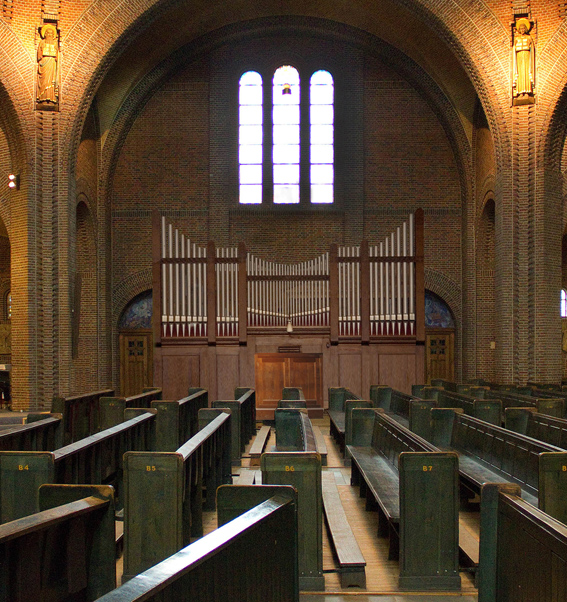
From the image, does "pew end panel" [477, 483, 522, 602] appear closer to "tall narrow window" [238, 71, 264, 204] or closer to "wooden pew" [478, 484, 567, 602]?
"wooden pew" [478, 484, 567, 602]

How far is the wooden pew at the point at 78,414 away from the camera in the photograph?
10.1m

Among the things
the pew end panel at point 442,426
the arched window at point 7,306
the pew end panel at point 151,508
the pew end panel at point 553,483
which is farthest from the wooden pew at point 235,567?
the arched window at point 7,306

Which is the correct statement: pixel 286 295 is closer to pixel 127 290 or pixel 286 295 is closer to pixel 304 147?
pixel 127 290

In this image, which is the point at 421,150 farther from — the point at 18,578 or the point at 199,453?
the point at 18,578

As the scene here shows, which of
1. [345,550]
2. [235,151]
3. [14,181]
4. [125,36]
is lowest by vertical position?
[345,550]

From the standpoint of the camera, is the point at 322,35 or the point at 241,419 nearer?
the point at 241,419

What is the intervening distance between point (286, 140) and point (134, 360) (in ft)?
24.3

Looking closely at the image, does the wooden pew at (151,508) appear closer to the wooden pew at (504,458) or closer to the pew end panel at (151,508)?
the pew end panel at (151,508)

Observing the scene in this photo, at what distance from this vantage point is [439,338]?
19.1m

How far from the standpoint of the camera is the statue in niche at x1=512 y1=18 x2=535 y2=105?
13.0 metres

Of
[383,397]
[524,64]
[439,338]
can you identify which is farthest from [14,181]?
[439,338]

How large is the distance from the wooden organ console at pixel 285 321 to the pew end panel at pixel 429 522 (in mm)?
9610

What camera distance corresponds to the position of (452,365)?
1906 cm

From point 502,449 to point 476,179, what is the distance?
13.0 meters
